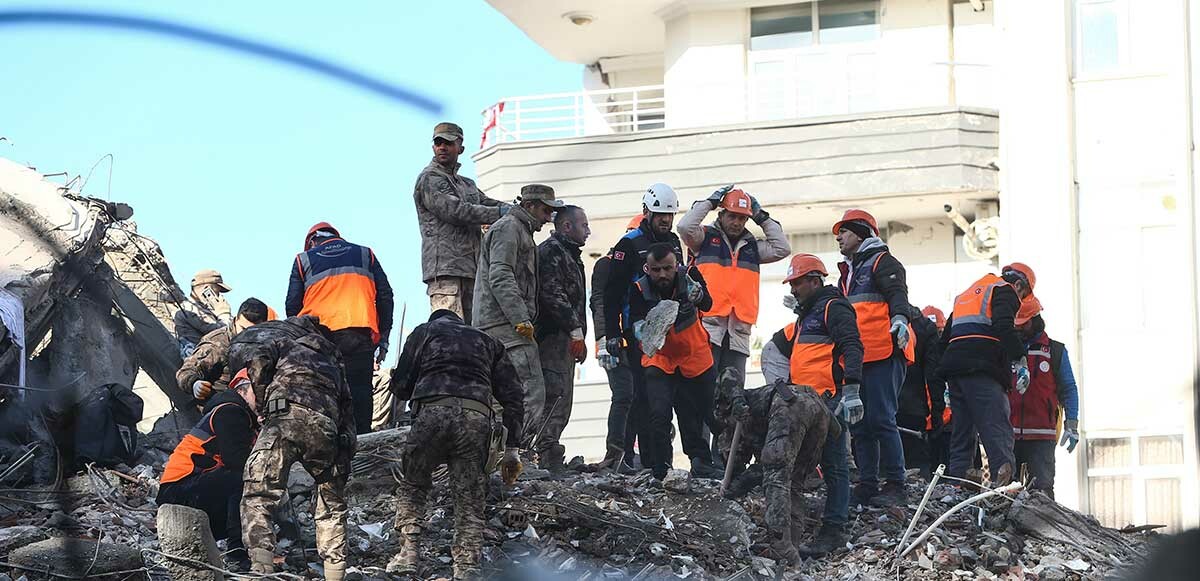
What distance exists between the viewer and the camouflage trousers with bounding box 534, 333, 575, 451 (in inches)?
491

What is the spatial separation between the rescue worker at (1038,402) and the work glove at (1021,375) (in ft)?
0.06

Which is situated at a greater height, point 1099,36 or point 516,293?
point 1099,36

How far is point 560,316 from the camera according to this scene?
1242 cm

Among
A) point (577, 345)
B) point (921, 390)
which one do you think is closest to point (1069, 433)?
point (921, 390)

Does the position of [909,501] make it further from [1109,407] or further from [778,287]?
[778,287]

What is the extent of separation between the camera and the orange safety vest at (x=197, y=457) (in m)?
10.4

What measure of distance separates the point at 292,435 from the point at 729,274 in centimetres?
470

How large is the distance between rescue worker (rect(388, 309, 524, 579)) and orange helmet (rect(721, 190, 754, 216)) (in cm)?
348

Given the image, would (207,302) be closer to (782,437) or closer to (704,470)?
(704,470)

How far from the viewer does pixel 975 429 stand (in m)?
13.5

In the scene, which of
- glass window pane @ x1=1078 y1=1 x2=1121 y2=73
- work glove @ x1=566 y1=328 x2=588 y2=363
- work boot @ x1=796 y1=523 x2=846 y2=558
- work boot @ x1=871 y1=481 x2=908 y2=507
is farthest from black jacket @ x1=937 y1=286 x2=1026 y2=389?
glass window pane @ x1=1078 y1=1 x2=1121 y2=73

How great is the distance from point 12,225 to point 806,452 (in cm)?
829

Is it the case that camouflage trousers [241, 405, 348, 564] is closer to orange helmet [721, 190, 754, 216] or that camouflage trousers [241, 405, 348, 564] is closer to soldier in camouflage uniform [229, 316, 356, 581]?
soldier in camouflage uniform [229, 316, 356, 581]

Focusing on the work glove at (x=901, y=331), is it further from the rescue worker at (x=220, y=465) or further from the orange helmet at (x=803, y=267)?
the rescue worker at (x=220, y=465)
